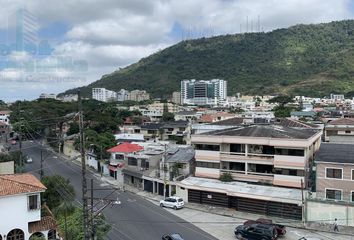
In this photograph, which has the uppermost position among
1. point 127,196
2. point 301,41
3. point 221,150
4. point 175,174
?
point 301,41

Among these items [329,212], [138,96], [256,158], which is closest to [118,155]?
[256,158]

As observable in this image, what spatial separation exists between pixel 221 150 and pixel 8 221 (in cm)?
1974

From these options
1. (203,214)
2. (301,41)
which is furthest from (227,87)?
(203,214)

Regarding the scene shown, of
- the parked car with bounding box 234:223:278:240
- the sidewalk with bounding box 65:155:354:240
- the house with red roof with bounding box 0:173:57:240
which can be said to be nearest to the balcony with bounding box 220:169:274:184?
the sidewalk with bounding box 65:155:354:240

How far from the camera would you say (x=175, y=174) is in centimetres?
3647

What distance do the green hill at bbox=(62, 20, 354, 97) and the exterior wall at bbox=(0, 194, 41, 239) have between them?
138 metres

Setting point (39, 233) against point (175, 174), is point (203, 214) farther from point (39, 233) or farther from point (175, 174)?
point (39, 233)

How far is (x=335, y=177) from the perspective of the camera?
27.3m

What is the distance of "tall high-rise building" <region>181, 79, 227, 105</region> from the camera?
568ft

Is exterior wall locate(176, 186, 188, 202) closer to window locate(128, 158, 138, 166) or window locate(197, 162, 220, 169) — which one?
window locate(197, 162, 220, 169)

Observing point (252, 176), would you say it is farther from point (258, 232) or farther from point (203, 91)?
point (203, 91)

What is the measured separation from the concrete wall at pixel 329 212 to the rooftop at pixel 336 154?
3221mm

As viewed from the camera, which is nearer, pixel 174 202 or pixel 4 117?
pixel 174 202

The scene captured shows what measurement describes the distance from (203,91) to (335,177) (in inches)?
6028
